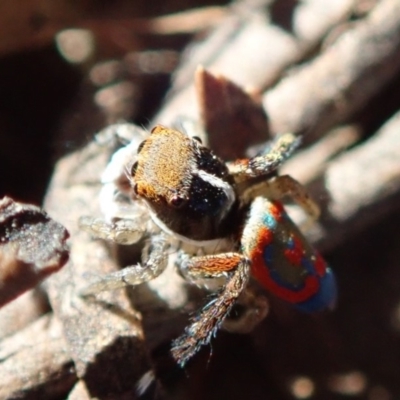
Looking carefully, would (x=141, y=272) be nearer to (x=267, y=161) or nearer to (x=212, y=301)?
(x=212, y=301)

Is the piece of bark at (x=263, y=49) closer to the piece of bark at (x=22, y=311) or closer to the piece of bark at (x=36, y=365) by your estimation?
the piece of bark at (x=22, y=311)

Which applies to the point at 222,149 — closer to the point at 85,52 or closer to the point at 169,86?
the point at 169,86

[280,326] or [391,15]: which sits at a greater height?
[391,15]

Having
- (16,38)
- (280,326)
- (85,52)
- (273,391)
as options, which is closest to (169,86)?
(85,52)

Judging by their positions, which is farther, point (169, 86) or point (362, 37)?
point (169, 86)

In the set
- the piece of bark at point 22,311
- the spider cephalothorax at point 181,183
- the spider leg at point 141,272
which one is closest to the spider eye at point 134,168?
the spider cephalothorax at point 181,183

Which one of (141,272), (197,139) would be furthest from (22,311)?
(197,139)
